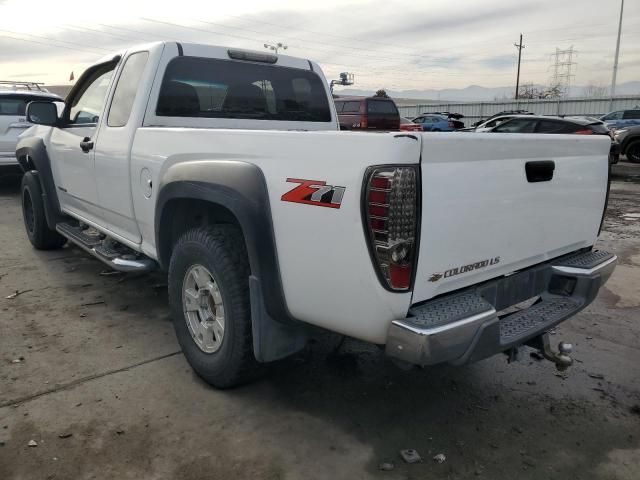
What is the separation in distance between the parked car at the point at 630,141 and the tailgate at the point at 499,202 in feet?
49.5

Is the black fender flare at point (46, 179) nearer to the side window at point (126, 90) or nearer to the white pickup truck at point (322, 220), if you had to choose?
the white pickup truck at point (322, 220)

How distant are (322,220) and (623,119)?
22.7 metres

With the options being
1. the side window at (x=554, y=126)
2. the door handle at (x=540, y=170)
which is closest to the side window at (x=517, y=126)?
the side window at (x=554, y=126)

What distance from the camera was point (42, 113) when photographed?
15.4 feet

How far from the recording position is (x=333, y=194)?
2172 mm

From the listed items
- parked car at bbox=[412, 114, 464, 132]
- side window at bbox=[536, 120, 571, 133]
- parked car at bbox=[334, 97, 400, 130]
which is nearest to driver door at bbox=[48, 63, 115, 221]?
side window at bbox=[536, 120, 571, 133]

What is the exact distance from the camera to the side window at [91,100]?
4355 millimetres

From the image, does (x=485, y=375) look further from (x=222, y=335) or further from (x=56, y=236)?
(x=56, y=236)

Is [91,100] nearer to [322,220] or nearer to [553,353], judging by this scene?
[322,220]

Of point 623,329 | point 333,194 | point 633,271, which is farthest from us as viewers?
point 633,271

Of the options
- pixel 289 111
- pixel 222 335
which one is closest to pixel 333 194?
pixel 222 335

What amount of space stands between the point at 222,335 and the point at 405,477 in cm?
121

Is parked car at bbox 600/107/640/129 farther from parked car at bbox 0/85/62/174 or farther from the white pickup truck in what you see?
the white pickup truck

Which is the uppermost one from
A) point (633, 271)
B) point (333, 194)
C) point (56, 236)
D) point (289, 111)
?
point (289, 111)
